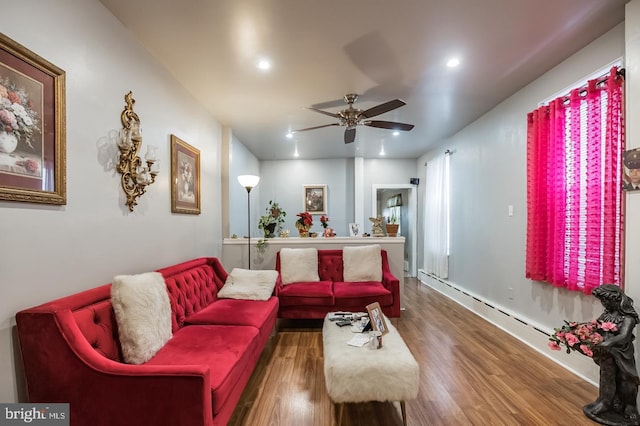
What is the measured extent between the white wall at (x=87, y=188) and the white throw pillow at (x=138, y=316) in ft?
1.00

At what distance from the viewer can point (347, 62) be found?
8.77 feet

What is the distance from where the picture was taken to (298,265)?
3871 millimetres

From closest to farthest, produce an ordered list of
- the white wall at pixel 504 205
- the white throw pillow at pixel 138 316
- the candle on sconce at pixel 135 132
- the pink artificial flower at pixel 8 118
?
the pink artificial flower at pixel 8 118 < the white throw pillow at pixel 138 316 < the candle on sconce at pixel 135 132 < the white wall at pixel 504 205

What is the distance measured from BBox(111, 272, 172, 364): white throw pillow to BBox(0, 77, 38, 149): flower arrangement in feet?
2.90

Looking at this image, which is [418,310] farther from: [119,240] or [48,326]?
[48,326]

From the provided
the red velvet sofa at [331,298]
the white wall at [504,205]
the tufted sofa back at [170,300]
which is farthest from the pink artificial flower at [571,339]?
the tufted sofa back at [170,300]

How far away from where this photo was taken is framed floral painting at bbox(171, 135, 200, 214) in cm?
295

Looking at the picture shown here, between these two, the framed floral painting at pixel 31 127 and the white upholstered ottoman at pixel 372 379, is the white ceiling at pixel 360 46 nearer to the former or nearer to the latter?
the framed floral painting at pixel 31 127

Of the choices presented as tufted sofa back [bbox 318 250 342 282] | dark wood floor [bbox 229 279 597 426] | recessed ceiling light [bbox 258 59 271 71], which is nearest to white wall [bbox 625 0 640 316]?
dark wood floor [bbox 229 279 597 426]

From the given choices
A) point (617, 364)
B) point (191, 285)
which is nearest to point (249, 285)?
point (191, 285)

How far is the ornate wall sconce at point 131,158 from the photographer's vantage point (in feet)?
7.16

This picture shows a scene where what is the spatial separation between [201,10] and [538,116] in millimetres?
3215

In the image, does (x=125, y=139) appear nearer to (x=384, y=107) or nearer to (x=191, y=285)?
(x=191, y=285)

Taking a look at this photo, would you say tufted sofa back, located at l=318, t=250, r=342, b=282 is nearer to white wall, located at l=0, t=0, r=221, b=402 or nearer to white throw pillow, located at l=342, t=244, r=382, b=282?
white throw pillow, located at l=342, t=244, r=382, b=282
